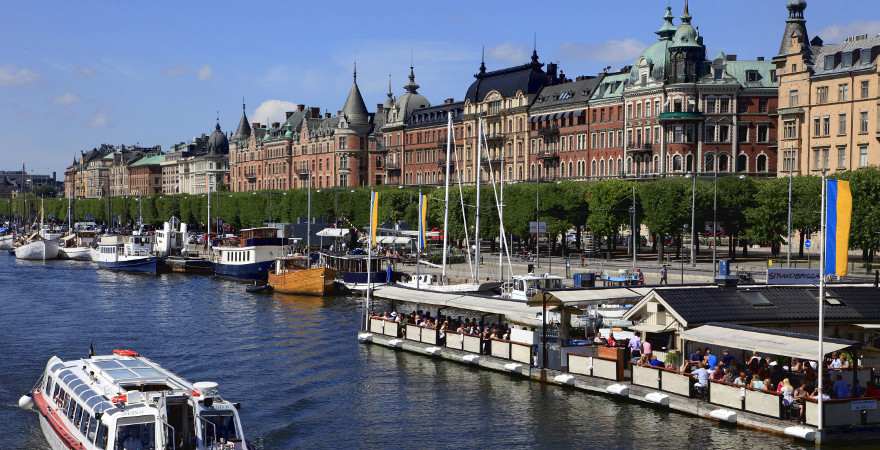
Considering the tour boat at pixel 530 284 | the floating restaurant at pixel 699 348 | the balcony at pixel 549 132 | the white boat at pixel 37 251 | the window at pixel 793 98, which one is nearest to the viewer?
the floating restaurant at pixel 699 348

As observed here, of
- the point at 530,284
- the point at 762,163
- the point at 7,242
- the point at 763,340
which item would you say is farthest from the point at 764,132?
the point at 7,242

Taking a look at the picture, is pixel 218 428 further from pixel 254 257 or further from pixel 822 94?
pixel 822 94

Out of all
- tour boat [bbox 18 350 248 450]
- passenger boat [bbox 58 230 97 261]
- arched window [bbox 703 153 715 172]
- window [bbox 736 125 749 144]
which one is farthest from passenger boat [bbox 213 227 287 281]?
tour boat [bbox 18 350 248 450]

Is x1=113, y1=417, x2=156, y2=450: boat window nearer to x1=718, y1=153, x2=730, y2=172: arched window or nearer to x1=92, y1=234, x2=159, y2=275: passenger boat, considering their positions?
x1=92, y1=234, x2=159, y2=275: passenger boat

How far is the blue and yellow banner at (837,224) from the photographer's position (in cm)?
3862

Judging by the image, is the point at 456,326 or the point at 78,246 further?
the point at 78,246

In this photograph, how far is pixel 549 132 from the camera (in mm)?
143125

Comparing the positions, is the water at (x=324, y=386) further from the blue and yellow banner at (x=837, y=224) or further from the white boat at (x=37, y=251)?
the white boat at (x=37, y=251)

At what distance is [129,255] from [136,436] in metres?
95.7

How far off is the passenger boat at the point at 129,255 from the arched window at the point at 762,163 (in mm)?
64916

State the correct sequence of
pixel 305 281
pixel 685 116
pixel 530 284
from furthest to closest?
pixel 685 116
pixel 305 281
pixel 530 284

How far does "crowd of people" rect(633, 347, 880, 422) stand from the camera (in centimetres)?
3666

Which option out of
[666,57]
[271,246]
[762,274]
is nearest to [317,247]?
[271,246]

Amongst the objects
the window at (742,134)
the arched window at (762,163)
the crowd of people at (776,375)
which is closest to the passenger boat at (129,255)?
the window at (742,134)
